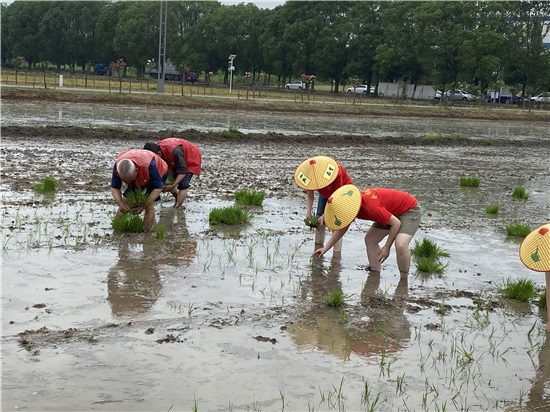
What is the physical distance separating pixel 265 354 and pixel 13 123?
18.5 metres

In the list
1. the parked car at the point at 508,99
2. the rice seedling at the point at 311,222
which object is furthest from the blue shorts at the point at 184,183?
the parked car at the point at 508,99

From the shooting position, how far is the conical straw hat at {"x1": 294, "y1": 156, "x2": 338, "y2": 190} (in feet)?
26.0

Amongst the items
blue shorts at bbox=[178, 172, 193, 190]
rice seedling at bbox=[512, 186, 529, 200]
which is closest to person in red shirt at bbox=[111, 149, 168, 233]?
blue shorts at bbox=[178, 172, 193, 190]

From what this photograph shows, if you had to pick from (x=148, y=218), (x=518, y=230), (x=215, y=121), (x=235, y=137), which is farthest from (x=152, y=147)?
(x=215, y=121)

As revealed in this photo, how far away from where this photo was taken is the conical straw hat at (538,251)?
574 centimetres

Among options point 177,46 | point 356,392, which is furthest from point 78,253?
point 177,46

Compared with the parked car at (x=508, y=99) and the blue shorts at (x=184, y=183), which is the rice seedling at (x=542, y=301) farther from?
the parked car at (x=508, y=99)

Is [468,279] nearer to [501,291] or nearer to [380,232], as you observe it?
[501,291]

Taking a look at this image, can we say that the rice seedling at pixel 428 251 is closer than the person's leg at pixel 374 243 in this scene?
No

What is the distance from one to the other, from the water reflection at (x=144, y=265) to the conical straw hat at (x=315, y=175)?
62.3 inches

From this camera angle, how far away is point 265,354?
210 inches

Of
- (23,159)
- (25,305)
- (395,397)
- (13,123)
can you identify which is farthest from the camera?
(13,123)

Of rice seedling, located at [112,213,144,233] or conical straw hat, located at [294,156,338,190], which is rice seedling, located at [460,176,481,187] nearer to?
conical straw hat, located at [294,156,338,190]

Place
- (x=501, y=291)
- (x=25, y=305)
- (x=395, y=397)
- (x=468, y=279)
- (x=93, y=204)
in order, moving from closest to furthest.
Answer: (x=395, y=397) → (x=25, y=305) → (x=501, y=291) → (x=468, y=279) → (x=93, y=204)
